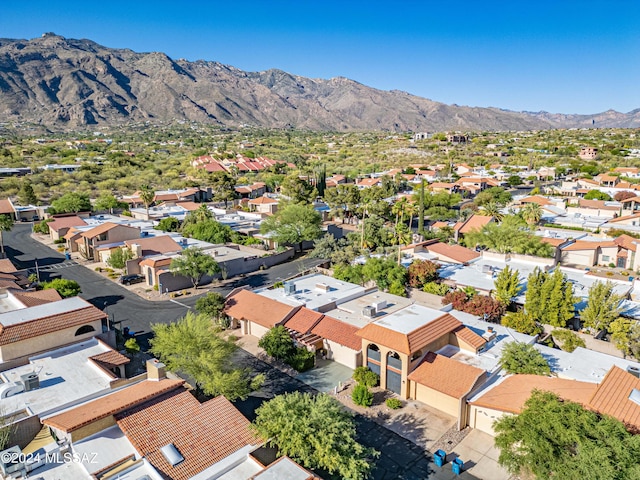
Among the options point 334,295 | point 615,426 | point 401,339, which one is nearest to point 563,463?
point 615,426

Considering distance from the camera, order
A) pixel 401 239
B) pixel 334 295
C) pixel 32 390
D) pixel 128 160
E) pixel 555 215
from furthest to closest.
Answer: pixel 128 160
pixel 555 215
pixel 401 239
pixel 334 295
pixel 32 390

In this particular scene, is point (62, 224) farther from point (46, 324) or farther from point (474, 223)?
point (474, 223)

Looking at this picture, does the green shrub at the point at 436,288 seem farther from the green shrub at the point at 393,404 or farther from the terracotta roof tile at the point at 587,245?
the terracotta roof tile at the point at 587,245

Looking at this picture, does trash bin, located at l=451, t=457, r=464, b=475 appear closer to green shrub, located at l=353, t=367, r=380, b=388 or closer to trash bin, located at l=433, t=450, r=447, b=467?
trash bin, located at l=433, t=450, r=447, b=467

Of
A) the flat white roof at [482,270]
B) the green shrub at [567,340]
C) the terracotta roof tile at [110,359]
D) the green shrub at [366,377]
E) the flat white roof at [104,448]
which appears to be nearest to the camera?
the flat white roof at [104,448]

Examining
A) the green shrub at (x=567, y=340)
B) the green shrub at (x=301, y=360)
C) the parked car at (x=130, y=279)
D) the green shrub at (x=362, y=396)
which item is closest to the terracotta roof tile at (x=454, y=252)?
the green shrub at (x=567, y=340)

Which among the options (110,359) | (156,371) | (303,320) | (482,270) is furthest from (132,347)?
(482,270)

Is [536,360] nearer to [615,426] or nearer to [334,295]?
[615,426]
